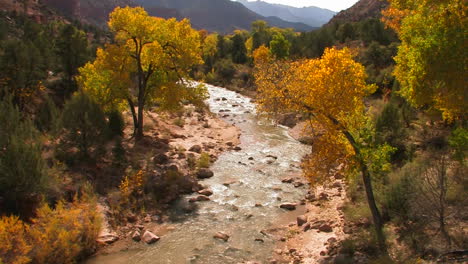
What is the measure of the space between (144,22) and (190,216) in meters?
12.9

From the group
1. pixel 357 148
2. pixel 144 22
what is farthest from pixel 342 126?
pixel 144 22

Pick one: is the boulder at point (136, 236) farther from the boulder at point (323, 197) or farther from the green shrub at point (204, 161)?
the boulder at point (323, 197)

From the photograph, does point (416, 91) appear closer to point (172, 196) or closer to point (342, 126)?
point (342, 126)

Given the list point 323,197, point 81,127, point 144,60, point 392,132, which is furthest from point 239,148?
point 81,127

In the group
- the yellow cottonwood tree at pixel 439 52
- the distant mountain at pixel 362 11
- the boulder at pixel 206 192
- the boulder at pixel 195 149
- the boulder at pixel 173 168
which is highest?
the distant mountain at pixel 362 11

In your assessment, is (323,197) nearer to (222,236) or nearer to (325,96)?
(222,236)

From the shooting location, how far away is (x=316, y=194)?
18141 mm

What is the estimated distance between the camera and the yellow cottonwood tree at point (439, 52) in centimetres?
1000

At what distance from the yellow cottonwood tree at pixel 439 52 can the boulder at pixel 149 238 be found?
11.4 m

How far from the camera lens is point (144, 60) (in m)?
22.9

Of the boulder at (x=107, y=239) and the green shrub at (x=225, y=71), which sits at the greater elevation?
the green shrub at (x=225, y=71)

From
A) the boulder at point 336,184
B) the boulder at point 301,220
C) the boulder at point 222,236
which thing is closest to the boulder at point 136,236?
the boulder at point 222,236

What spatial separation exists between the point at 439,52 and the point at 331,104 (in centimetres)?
357

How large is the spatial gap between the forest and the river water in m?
1.24
